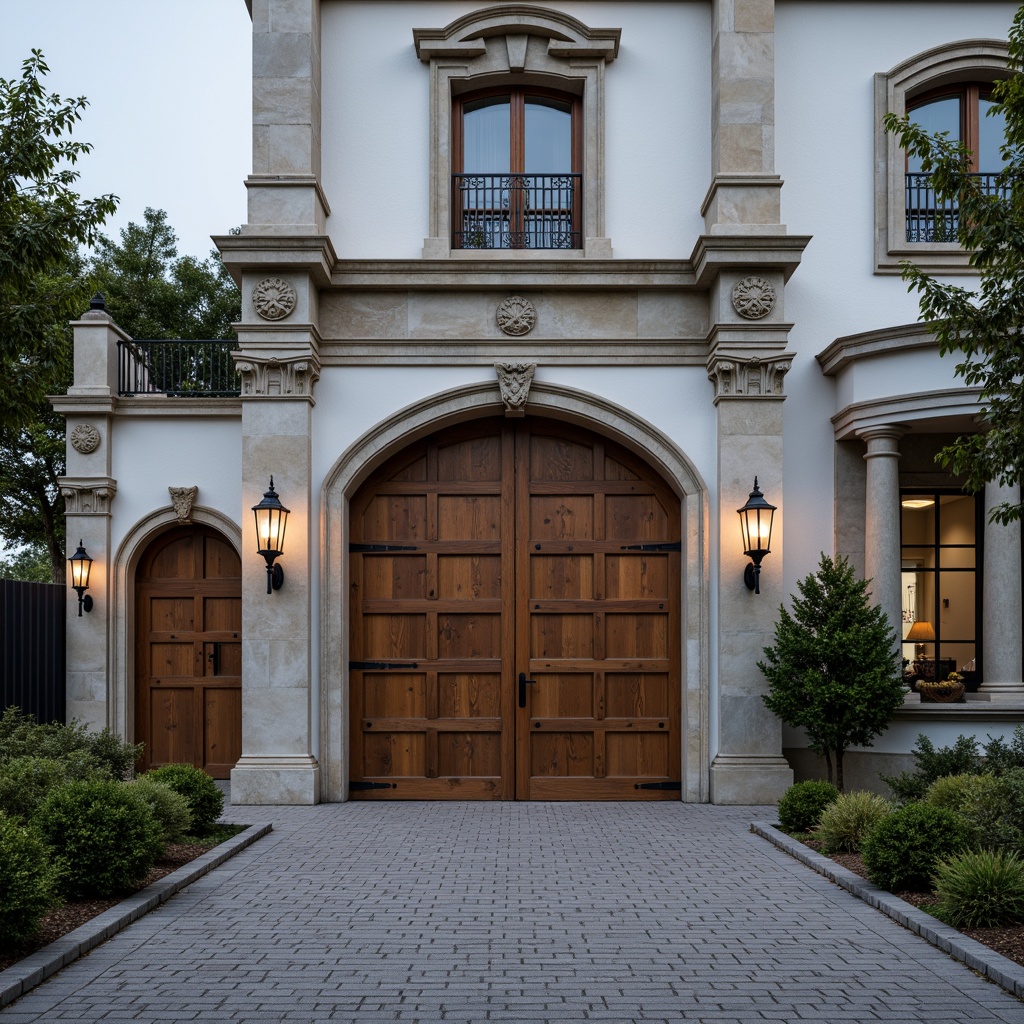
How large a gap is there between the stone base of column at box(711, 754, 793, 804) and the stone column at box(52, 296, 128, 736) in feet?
25.4

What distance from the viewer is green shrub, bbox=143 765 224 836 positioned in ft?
31.9

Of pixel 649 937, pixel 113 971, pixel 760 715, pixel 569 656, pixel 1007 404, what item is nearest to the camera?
pixel 113 971

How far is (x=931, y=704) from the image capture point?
11.9 metres

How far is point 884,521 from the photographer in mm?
12141

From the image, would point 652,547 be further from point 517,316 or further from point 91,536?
point 91,536

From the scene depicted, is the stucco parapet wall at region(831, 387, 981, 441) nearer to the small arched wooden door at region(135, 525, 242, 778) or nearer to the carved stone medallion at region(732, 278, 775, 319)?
the carved stone medallion at region(732, 278, 775, 319)

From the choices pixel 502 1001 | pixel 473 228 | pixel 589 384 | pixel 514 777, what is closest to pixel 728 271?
pixel 589 384

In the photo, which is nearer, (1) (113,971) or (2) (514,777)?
(1) (113,971)

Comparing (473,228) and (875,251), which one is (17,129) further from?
(875,251)

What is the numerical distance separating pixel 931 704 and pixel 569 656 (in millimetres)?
4310

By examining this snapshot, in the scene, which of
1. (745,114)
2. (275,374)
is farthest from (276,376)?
(745,114)

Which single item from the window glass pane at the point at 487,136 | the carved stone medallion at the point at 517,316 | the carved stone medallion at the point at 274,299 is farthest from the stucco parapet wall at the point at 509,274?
the window glass pane at the point at 487,136

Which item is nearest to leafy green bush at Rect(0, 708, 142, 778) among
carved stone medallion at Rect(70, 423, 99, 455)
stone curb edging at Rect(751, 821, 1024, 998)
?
carved stone medallion at Rect(70, 423, 99, 455)

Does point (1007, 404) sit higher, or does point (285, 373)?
point (285, 373)
